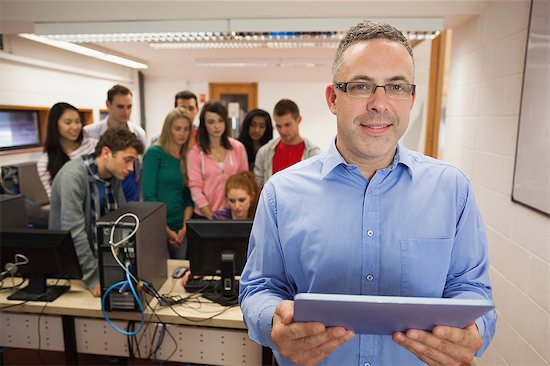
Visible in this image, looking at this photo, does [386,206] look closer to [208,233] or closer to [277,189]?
[277,189]

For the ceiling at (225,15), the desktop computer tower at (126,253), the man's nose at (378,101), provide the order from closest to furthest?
the man's nose at (378,101), the desktop computer tower at (126,253), the ceiling at (225,15)

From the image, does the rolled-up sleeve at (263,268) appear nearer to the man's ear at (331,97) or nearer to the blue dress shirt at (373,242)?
the blue dress shirt at (373,242)

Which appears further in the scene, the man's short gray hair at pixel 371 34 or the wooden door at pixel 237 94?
the wooden door at pixel 237 94

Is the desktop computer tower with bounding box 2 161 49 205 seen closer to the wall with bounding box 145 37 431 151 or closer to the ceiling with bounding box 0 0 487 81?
the ceiling with bounding box 0 0 487 81

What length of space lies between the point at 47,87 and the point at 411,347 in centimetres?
566

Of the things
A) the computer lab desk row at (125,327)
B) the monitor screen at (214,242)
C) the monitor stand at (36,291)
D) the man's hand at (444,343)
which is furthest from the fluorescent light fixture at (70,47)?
the man's hand at (444,343)

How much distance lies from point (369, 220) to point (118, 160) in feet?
5.00

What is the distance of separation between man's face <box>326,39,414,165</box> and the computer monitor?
151 centimetres

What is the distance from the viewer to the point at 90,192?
6.67 feet

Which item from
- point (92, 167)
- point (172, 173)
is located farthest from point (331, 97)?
point (172, 173)

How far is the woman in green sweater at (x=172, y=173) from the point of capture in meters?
2.69

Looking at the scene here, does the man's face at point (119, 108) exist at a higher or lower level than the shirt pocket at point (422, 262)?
higher

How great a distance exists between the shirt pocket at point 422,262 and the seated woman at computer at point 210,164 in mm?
1828

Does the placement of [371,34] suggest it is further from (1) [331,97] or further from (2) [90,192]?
(2) [90,192]
